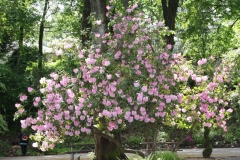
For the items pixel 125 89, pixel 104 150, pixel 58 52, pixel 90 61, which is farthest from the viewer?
pixel 104 150

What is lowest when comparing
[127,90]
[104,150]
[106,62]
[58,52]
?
[104,150]

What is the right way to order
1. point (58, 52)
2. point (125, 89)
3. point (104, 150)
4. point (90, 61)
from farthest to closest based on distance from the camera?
1. point (104, 150)
2. point (58, 52)
3. point (125, 89)
4. point (90, 61)

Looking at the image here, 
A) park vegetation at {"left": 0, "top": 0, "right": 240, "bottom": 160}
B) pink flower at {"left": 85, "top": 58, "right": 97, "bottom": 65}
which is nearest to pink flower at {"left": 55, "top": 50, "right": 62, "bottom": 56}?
park vegetation at {"left": 0, "top": 0, "right": 240, "bottom": 160}

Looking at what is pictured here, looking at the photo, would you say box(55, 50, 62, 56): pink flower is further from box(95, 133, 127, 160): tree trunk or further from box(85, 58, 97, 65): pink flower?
box(95, 133, 127, 160): tree trunk

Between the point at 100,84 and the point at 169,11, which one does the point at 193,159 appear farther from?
Answer: the point at 100,84

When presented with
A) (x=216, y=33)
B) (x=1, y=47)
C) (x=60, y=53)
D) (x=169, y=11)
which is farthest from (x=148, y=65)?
(x=1, y=47)

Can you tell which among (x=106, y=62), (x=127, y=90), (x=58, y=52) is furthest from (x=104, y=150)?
(x=106, y=62)

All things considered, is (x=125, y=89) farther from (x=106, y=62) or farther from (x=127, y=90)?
(x=106, y=62)

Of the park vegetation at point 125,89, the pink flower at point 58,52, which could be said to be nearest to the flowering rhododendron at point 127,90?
the park vegetation at point 125,89

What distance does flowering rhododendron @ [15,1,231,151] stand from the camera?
761cm

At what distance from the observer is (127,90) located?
25.9ft

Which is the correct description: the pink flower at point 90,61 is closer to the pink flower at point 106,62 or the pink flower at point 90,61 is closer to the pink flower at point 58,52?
the pink flower at point 106,62

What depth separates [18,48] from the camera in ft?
85.9

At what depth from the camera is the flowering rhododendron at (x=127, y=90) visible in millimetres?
7609
